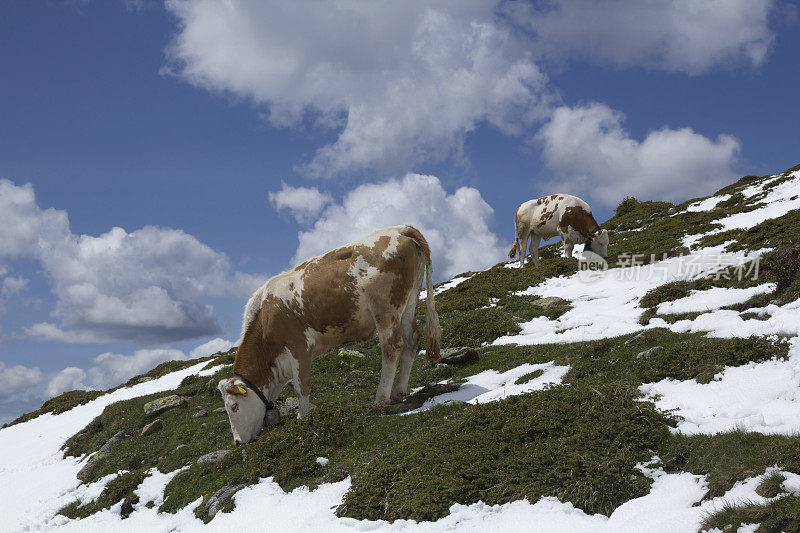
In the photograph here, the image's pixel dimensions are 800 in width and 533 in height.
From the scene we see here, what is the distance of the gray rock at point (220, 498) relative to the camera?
9.94 m

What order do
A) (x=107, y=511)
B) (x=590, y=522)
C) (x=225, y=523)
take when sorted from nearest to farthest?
(x=590, y=522)
(x=225, y=523)
(x=107, y=511)

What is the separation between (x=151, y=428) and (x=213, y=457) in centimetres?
611

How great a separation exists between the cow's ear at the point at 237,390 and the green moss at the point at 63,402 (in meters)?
20.4

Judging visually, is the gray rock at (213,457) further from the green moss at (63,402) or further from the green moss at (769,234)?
the green moss at (769,234)

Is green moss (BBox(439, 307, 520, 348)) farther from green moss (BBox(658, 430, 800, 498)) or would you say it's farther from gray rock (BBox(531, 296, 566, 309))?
green moss (BBox(658, 430, 800, 498))

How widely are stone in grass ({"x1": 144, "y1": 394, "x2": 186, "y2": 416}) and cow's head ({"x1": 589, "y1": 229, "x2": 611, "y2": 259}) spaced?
24060 millimetres

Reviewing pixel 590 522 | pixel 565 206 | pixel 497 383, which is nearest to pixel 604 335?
pixel 497 383

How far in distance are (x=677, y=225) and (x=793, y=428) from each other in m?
30.0

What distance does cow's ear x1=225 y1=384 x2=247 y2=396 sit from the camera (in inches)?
493

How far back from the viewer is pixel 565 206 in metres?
32.8

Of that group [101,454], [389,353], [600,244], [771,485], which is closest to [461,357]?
[389,353]

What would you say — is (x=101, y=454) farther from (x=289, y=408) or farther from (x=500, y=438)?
(x=500, y=438)

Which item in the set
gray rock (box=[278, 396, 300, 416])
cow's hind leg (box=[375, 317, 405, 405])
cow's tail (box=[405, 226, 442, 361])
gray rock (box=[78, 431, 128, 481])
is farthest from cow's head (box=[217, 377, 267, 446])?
gray rock (box=[78, 431, 128, 481])

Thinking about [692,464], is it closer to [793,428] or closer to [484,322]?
[793,428]
